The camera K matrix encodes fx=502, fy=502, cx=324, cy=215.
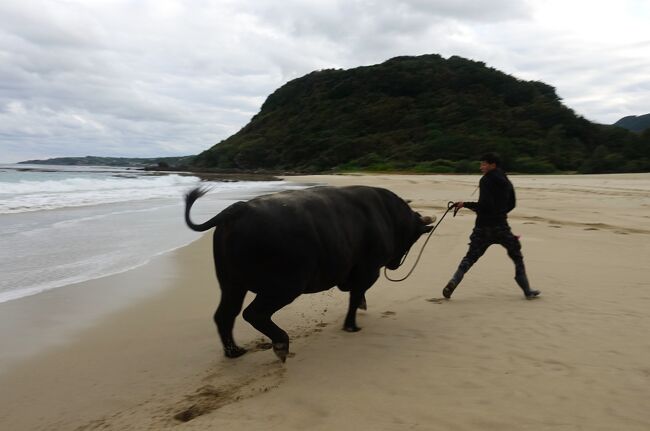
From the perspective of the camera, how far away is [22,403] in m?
3.67

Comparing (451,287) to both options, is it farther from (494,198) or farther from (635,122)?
(635,122)

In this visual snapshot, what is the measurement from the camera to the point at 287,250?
4281 mm

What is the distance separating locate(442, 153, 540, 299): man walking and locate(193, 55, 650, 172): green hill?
42867 millimetres

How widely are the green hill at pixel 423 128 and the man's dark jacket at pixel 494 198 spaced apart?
141 ft

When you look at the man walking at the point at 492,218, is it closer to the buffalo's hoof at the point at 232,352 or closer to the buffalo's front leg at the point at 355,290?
the buffalo's front leg at the point at 355,290

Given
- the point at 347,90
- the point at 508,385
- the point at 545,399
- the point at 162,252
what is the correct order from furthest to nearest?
the point at 347,90
the point at 162,252
the point at 508,385
the point at 545,399

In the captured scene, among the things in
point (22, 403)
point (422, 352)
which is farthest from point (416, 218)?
point (22, 403)

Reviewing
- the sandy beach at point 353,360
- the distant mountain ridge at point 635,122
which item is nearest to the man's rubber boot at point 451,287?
the sandy beach at point 353,360

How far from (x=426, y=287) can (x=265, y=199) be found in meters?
3.43

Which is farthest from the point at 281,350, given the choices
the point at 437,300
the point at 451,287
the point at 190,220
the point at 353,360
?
the point at 451,287

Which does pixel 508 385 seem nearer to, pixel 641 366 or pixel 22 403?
pixel 641 366

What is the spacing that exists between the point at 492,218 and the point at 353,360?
2.99m

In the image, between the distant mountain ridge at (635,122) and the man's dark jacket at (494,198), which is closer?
the man's dark jacket at (494,198)

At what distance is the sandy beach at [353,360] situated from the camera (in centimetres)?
337
